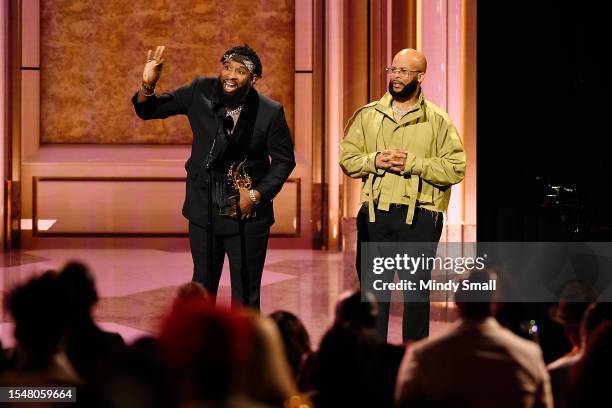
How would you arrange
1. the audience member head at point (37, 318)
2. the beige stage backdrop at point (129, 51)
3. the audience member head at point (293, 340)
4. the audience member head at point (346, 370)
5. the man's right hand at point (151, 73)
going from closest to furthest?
the audience member head at point (37, 318), the audience member head at point (346, 370), the audience member head at point (293, 340), the man's right hand at point (151, 73), the beige stage backdrop at point (129, 51)

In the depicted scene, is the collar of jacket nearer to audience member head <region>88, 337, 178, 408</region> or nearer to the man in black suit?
the man in black suit

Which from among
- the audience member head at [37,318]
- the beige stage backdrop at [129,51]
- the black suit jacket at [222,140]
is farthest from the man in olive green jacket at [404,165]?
the beige stage backdrop at [129,51]

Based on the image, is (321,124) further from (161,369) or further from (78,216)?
(161,369)

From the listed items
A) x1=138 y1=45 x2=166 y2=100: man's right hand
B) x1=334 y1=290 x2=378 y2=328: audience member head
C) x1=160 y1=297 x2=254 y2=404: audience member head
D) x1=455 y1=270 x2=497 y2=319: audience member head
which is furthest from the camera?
x1=138 y1=45 x2=166 y2=100: man's right hand

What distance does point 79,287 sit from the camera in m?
3.16

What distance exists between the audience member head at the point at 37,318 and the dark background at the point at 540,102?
3922 millimetres

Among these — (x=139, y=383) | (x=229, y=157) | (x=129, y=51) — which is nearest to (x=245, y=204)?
(x=229, y=157)

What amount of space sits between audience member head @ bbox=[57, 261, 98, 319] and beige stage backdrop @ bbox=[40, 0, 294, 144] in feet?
23.2

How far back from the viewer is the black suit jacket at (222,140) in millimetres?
4777

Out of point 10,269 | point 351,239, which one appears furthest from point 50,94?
point 351,239

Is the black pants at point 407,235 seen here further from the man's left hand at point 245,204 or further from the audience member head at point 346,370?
the audience member head at point 346,370

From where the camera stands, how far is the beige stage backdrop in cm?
1025

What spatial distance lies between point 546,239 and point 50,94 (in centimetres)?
540

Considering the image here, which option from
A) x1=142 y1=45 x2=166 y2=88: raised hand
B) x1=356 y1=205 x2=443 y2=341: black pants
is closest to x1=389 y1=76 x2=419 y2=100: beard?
x1=356 y1=205 x2=443 y2=341: black pants
